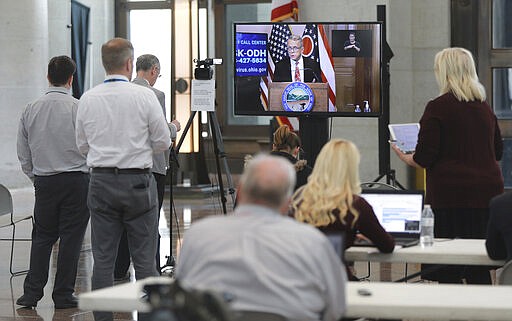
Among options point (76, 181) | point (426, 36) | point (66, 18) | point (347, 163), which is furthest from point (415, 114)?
point (66, 18)

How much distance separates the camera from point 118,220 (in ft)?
20.5

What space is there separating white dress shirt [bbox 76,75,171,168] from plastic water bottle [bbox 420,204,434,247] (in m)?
1.50

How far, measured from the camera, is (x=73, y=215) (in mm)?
7266

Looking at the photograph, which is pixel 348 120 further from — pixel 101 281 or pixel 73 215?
pixel 101 281

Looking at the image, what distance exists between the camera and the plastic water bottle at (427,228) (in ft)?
18.4

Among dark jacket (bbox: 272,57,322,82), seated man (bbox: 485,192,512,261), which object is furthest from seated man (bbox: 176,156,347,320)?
dark jacket (bbox: 272,57,322,82)

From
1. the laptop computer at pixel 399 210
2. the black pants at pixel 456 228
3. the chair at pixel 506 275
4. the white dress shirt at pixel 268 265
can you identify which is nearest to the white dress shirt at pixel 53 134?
the laptop computer at pixel 399 210

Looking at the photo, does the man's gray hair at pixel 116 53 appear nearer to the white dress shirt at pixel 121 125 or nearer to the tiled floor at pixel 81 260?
the white dress shirt at pixel 121 125

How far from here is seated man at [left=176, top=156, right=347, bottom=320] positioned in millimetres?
3502

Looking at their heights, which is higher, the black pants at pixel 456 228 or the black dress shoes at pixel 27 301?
the black pants at pixel 456 228

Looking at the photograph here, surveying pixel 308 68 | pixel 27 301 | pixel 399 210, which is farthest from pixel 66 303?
pixel 308 68

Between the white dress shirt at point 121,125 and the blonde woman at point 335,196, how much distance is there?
1.37m

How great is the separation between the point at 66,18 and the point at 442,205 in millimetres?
13653

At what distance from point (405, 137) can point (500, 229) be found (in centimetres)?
236
